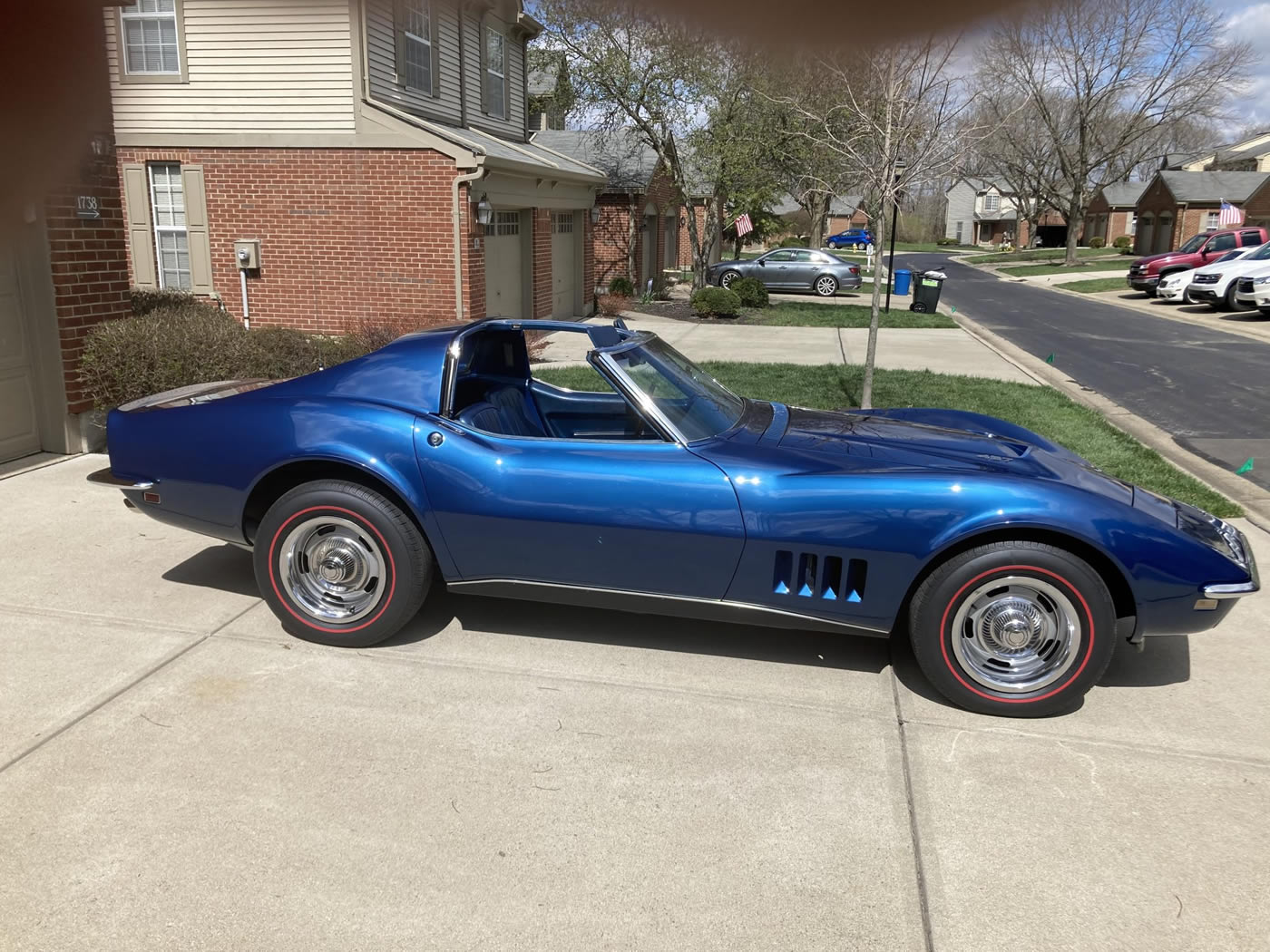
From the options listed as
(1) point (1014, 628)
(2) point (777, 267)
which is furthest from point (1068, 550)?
(2) point (777, 267)

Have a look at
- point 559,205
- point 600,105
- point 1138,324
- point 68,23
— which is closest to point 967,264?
point 1138,324

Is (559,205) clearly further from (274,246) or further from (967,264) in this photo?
(967,264)

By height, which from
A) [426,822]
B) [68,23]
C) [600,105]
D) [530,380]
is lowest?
[426,822]

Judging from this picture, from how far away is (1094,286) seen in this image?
33.6 metres

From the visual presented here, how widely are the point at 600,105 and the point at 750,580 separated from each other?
63.6 feet

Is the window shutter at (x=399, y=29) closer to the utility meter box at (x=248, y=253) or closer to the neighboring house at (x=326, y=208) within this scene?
the neighboring house at (x=326, y=208)

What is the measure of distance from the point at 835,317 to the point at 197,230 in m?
12.9

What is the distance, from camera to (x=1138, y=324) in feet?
69.4

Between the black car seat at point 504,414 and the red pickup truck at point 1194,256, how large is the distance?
2744cm

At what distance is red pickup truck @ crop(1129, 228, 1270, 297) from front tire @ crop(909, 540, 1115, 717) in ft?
91.1

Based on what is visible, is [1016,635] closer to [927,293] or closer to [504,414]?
[504,414]

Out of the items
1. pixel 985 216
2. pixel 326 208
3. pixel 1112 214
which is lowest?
pixel 326 208

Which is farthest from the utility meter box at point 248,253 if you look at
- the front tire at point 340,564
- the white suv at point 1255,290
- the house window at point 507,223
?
the white suv at point 1255,290

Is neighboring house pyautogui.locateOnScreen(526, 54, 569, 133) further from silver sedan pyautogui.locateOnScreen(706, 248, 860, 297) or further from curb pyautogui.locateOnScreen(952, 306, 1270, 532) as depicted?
curb pyautogui.locateOnScreen(952, 306, 1270, 532)
